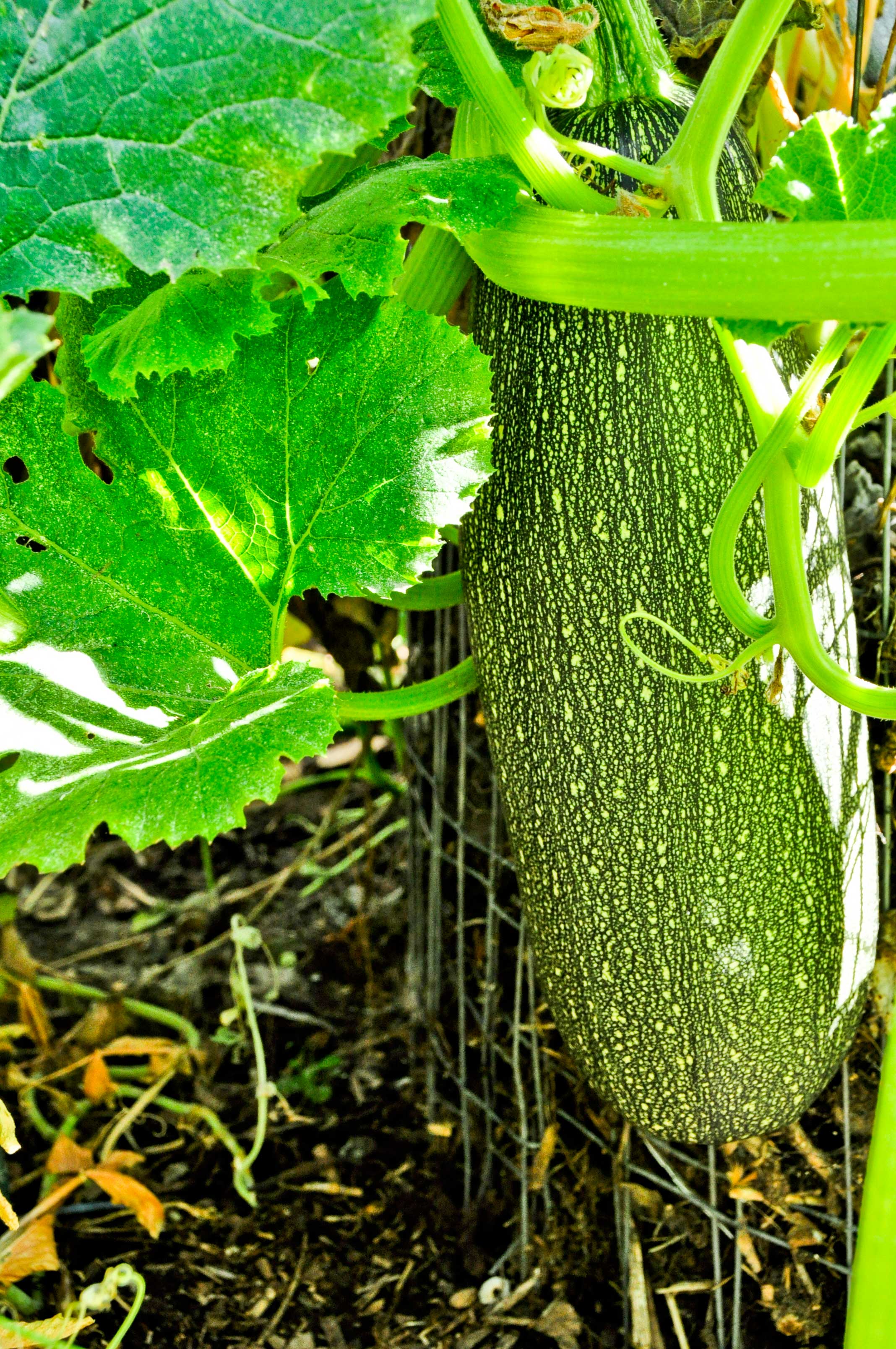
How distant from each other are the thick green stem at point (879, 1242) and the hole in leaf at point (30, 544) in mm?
824

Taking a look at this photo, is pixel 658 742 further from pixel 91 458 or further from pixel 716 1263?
pixel 91 458

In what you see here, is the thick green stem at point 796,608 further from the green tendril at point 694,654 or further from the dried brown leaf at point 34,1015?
the dried brown leaf at point 34,1015

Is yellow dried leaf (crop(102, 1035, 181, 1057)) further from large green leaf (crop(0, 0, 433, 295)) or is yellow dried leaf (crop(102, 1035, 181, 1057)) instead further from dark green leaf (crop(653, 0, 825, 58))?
dark green leaf (crop(653, 0, 825, 58))

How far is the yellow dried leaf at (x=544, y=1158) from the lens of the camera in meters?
1.27

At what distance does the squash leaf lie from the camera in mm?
928

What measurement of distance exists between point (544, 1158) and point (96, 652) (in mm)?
723

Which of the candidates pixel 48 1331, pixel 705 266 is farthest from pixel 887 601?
pixel 48 1331

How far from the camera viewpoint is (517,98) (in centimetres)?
81

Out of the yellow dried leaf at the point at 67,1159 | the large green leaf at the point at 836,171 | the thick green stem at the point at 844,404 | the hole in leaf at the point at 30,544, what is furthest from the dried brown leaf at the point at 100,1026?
the large green leaf at the point at 836,171

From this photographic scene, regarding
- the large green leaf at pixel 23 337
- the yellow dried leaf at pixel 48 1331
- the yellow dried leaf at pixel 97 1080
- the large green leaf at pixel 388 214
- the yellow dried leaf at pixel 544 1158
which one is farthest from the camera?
the yellow dried leaf at pixel 97 1080

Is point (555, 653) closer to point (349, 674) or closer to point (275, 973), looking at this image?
point (349, 674)

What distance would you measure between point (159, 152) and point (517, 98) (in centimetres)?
24

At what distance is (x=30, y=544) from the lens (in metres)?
1.18

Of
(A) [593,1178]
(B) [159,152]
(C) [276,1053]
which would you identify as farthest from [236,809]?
(C) [276,1053]
